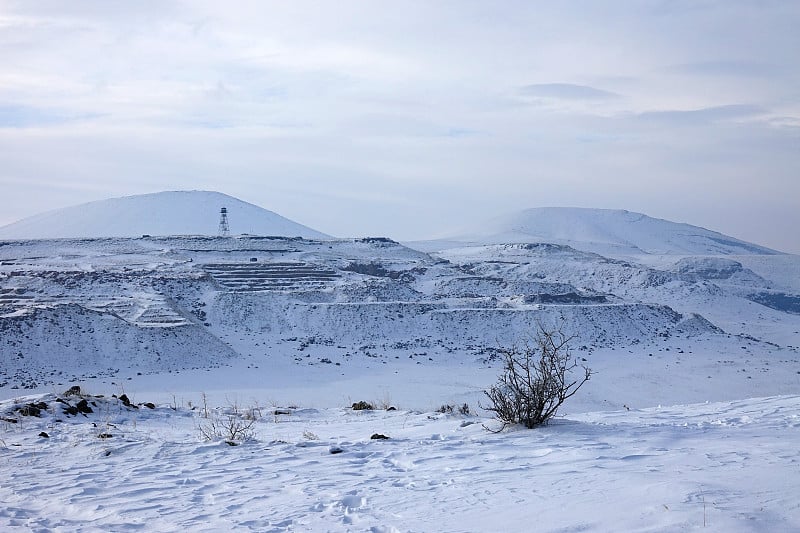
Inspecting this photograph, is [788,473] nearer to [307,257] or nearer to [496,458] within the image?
[496,458]

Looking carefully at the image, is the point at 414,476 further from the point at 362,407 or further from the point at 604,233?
the point at 604,233

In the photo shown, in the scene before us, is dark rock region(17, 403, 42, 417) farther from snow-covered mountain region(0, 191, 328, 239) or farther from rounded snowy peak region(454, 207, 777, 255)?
rounded snowy peak region(454, 207, 777, 255)

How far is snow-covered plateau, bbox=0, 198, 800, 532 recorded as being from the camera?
529 centimetres

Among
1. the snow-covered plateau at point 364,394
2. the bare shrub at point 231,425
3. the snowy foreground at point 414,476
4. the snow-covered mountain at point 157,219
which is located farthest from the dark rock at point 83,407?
the snow-covered mountain at point 157,219

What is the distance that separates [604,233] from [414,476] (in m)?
150

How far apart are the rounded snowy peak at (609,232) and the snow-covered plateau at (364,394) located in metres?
69.4

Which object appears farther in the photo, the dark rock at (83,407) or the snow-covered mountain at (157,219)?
the snow-covered mountain at (157,219)

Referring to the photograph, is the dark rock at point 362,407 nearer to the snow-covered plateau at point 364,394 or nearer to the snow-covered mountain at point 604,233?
the snow-covered plateau at point 364,394

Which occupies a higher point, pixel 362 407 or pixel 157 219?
pixel 157 219

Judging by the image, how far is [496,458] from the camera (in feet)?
22.0

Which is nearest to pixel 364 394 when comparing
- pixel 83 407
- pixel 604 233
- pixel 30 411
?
pixel 83 407

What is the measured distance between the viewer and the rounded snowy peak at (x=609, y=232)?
5512 inches

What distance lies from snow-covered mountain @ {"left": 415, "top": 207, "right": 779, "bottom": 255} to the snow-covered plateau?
6452 centimetres

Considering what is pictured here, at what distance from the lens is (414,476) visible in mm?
6215
